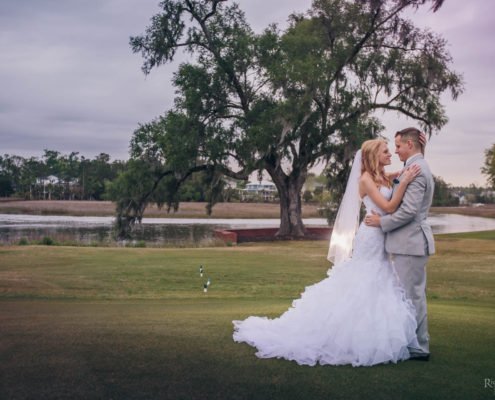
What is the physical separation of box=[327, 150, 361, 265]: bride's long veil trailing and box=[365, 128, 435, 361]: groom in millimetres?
667

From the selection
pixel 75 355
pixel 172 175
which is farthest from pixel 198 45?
pixel 75 355

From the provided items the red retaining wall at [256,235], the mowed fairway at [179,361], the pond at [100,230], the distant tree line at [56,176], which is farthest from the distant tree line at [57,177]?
the mowed fairway at [179,361]

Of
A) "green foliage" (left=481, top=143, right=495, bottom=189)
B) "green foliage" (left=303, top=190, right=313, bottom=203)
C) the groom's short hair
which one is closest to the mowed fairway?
the groom's short hair

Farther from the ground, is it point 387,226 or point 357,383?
point 387,226

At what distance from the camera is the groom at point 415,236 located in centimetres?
426

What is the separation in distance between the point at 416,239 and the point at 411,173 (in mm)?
631

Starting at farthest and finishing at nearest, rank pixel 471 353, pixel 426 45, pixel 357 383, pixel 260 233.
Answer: pixel 260 233
pixel 426 45
pixel 471 353
pixel 357 383

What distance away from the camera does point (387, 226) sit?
439 cm

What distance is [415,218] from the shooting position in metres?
4.33

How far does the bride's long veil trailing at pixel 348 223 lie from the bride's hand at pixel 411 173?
727 millimetres

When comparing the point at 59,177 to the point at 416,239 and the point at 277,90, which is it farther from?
the point at 416,239

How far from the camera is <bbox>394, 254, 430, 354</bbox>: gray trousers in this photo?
14.0 ft

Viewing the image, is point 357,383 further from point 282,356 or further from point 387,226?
point 387,226

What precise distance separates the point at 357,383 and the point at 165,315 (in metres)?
3.52
